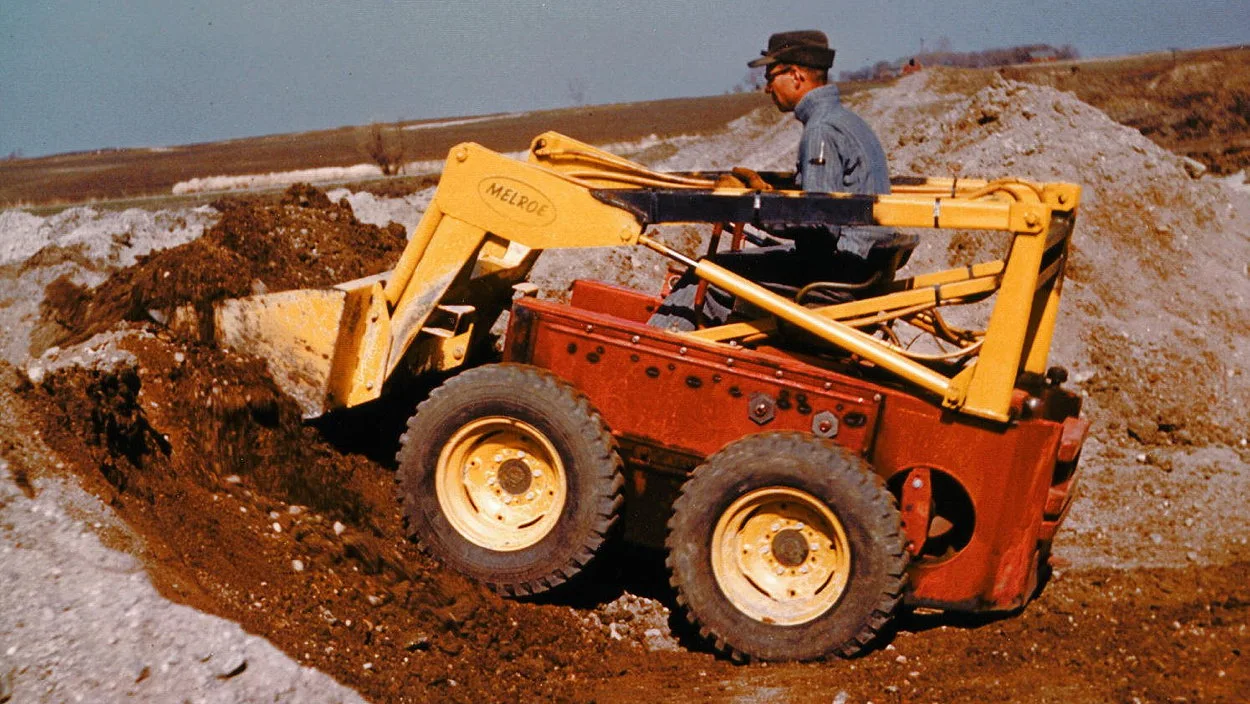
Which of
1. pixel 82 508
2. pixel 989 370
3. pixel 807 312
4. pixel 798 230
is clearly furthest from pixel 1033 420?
pixel 82 508

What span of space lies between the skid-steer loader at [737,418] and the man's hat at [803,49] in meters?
0.72

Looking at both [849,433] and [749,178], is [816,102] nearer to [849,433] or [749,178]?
[749,178]

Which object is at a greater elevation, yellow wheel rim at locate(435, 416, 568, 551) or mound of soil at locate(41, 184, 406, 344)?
mound of soil at locate(41, 184, 406, 344)

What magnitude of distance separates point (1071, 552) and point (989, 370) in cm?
209

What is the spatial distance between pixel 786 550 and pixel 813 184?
5.46 ft

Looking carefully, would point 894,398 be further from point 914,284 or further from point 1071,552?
point 1071,552

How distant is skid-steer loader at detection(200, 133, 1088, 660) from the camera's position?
4.88 meters

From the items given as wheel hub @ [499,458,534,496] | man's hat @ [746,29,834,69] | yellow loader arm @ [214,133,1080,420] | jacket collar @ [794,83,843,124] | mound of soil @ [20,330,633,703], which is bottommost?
mound of soil @ [20,330,633,703]

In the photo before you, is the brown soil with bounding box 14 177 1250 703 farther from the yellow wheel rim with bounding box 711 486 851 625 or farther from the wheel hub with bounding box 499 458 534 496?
the wheel hub with bounding box 499 458 534 496

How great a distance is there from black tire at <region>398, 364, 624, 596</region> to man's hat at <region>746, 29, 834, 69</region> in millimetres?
1900

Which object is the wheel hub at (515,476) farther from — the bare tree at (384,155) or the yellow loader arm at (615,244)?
the bare tree at (384,155)

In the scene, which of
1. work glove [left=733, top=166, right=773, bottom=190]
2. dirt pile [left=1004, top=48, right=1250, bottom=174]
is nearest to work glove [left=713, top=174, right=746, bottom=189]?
work glove [left=733, top=166, right=773, bottom=190]

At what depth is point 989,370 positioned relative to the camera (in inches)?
191

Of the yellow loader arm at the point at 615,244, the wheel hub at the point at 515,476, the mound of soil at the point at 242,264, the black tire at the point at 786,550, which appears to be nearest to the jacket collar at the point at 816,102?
the yellow loader arm at the point at 615,244
